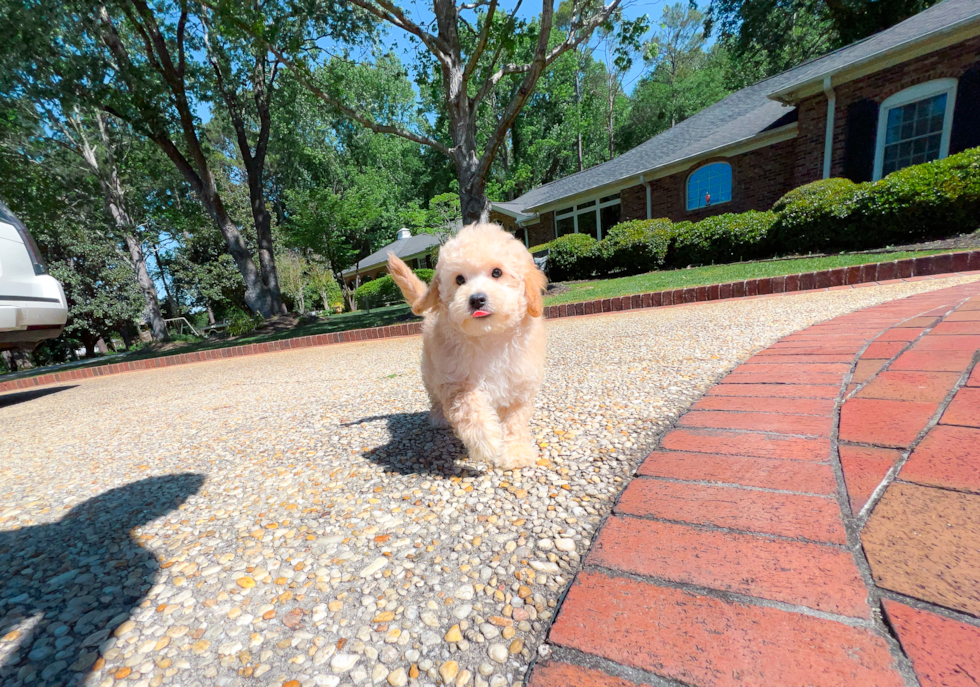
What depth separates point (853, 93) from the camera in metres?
10.6

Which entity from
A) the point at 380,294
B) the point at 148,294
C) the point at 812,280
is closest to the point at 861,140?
the point at 812,280

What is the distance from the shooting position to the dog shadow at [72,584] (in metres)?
1.04

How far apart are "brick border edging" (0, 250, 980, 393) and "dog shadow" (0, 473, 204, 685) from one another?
20.3 feet

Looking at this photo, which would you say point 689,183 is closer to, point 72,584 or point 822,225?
point 822,225

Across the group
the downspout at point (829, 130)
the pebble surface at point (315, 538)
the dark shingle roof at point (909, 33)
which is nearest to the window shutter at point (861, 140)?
the downspout at point (829, 130)

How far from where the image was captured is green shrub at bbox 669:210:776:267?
9.57 meters

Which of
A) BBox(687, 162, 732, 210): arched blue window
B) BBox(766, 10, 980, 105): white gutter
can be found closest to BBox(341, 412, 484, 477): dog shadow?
BBox(766, 10, 980, 105): white gutter

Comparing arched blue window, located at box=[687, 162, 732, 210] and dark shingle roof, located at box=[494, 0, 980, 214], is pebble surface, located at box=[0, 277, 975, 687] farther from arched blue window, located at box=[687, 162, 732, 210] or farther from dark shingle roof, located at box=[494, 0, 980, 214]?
arched blue window, located at box=[687, 162, 732, 210]

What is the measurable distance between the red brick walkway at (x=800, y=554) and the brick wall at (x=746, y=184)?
44.6 ft

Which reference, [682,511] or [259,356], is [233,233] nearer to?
[259,356]

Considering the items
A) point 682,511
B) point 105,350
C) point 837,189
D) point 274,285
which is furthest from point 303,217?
point 105,350

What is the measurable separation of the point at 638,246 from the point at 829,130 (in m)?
6.04

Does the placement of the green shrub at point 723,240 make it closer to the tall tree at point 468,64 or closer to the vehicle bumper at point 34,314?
the tall tree at point 468,64

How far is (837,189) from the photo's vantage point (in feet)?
27.9
